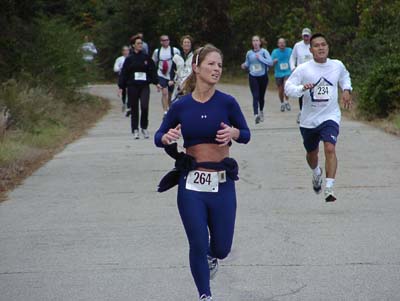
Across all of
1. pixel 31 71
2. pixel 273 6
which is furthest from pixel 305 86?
pixel 273 6

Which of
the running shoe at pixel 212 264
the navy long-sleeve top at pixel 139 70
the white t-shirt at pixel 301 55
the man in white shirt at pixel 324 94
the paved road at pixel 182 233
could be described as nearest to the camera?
the running shoe at pixel 212 264

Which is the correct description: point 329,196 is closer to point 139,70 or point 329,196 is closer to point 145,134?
point 139,70

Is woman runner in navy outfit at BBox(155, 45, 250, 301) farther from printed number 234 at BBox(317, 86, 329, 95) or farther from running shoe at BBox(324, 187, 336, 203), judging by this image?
printed number 234 at BBox(317, 86, 329, 95)

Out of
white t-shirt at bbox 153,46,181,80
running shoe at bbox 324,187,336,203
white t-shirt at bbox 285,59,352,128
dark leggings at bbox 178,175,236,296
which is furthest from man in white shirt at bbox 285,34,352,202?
white t-shirt at bbox 153,46,181,80

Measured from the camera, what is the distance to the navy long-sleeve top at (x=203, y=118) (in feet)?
22.3

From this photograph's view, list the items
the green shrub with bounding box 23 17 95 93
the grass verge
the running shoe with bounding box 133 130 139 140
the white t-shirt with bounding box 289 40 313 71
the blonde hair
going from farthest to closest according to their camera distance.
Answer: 1. the green shrub with bounding box 23 17 95 93
2. the white t-shirt with bounding box 289 40 313 71
3. the running shoe with bounding box 133 130 139 140
4. the grass verge
5. the blonde hair

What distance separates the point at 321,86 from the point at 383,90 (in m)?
10.8

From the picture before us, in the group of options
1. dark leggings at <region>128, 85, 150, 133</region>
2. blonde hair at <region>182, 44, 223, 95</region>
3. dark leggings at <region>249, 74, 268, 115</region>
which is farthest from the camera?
dark leggings at <region>249, 74, 268, 115</region>

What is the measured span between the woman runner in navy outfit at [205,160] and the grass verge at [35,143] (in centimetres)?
630

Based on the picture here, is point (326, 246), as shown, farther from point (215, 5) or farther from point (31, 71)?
point (215, 5)

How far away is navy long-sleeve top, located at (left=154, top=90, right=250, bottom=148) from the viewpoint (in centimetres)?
679

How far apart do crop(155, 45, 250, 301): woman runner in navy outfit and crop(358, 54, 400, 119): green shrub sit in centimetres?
1449

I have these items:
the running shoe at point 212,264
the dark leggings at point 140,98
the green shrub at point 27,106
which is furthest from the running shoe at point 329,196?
the green shrub at point 27,106

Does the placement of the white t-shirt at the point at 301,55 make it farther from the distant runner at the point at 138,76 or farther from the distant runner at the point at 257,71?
the distant runner at the point at 138,76
